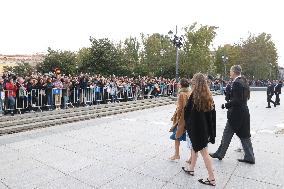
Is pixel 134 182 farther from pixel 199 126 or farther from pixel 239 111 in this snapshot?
pixel 239 111

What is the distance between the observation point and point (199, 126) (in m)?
4.91

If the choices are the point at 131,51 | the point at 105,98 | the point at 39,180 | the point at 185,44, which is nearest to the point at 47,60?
the point at 131,51

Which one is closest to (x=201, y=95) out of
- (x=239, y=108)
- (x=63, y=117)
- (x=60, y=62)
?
(x=239, y=108)

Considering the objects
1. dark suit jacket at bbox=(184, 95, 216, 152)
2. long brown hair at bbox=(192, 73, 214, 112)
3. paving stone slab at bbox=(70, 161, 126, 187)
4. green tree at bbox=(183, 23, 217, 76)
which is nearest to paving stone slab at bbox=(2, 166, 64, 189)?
paving stone slab at bbox=(70, 161, 126, 187)

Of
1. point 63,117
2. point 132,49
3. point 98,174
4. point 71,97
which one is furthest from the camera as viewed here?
point 132,49

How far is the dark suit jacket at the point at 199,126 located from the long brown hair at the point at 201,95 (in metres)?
0.09

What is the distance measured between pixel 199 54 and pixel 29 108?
3126 cm

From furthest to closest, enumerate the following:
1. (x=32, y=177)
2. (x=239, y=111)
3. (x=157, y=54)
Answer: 1. (x=157, y=54)
2. (x=239, y=111)
3. (x=32, y=177)

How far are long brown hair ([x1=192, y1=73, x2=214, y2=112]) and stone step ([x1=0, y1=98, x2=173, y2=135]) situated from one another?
22.0 ft

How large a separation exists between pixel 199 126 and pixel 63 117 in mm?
8079

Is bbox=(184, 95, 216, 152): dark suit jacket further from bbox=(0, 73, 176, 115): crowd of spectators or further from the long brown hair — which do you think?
bbox=(0, 73, 176, 115): crowd of spectators

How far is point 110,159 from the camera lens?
21.0ft

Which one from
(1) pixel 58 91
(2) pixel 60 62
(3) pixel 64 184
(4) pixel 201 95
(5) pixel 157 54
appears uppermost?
(5) pixel 157 54

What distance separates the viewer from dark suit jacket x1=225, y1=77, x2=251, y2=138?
5949 mm
